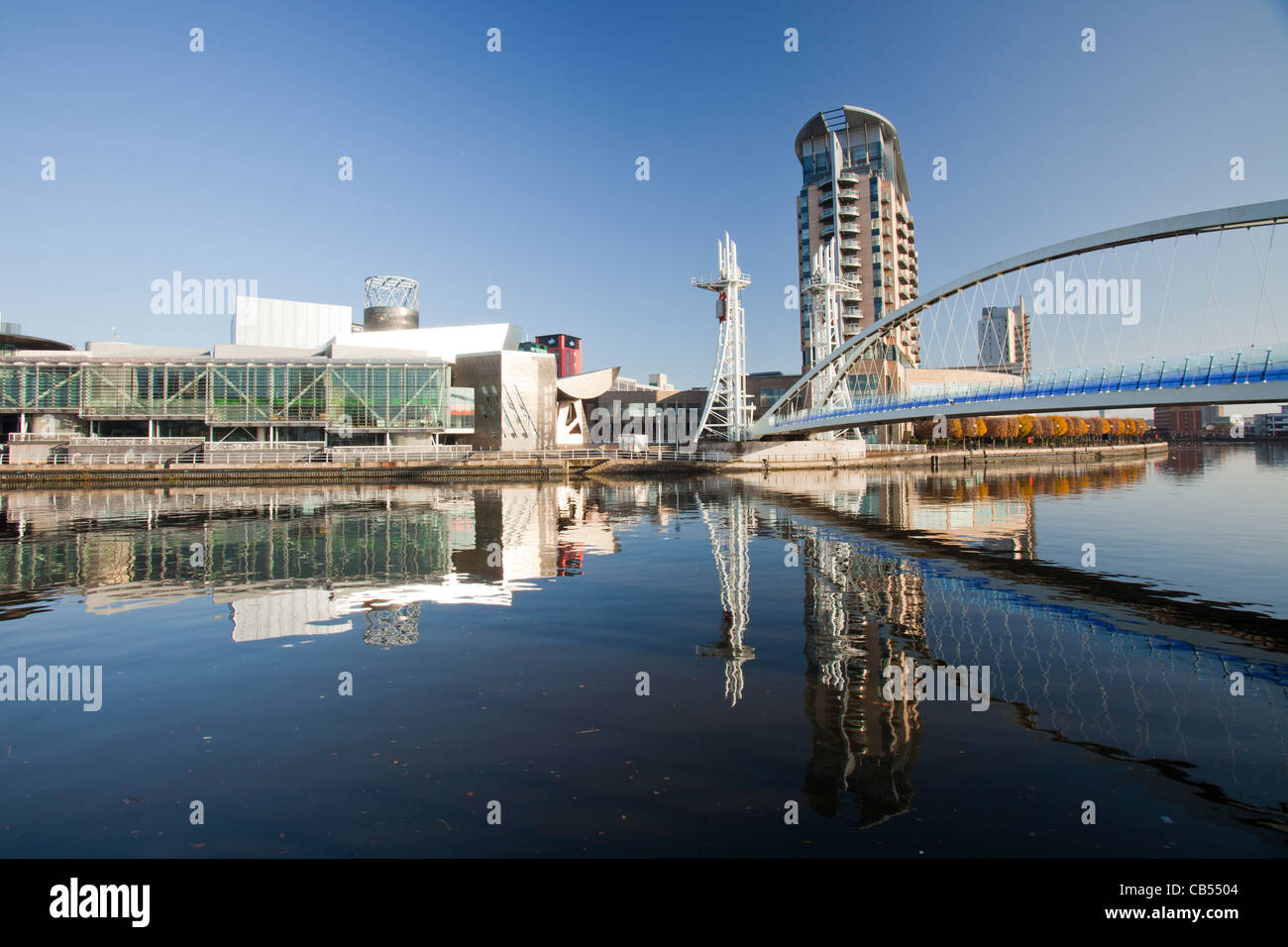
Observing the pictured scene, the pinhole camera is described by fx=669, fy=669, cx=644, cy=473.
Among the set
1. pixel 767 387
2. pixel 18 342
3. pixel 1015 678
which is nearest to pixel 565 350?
pixel 767 387

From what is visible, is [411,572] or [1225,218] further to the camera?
[1225,218]

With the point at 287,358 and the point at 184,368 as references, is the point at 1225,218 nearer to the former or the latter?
the point at 287,358

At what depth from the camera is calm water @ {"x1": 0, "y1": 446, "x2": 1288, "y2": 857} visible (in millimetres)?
5766

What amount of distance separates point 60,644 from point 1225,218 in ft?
124

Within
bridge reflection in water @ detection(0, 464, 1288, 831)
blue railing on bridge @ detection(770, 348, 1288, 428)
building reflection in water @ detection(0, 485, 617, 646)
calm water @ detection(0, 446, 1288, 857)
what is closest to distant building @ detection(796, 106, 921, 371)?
blue railing on bridge @ detection(770, 348, 1288, 428)

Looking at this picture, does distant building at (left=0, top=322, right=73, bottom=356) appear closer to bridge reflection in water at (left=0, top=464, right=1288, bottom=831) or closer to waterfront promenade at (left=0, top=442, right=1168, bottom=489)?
waterfront promenade at (left=0, top=442, right=1168, bottom=489)

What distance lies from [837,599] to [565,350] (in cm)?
17914

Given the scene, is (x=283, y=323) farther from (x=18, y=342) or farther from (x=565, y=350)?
(x=565, y=350)

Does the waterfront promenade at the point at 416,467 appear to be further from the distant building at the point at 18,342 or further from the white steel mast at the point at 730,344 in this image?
the distant building at the point at 18,342
